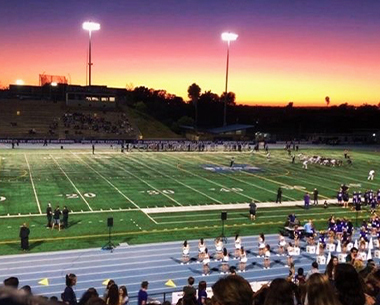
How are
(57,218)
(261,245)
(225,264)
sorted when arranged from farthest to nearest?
(57,218) < (261,245) < (225,264)

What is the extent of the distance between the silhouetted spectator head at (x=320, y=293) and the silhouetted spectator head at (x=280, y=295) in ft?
0.62

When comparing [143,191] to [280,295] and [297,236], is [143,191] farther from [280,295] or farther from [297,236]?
[280,295]

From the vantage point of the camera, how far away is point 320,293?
2.71 m

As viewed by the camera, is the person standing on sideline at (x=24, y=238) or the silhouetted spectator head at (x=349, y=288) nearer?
the silhouetted spectator head at (x=349, y=288)

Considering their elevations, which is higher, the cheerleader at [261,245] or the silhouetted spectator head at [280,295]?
the silhouetted spectator head at [280,295]

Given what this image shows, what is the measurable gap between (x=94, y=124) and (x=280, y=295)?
227 feet

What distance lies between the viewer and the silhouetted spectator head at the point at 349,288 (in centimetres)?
345

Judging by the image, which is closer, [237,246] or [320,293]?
[320,293]

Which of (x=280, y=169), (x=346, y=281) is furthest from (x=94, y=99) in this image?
(x=346, y=281)

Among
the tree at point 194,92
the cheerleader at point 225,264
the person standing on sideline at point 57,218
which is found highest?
the tree at point 194,92

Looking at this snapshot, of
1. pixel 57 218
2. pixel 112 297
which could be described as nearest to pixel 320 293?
pixel 112 297

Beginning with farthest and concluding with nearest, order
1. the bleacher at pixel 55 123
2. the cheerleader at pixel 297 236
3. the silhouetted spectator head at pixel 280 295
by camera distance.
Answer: the bleacher at pixel 55 123
the cheerleader at pixel 297 236
the silhouetted spectator head at pixel 280 295

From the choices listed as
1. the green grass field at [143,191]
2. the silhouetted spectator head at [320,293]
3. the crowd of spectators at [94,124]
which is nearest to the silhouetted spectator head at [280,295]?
the silhouetted spectator head at [320,293]

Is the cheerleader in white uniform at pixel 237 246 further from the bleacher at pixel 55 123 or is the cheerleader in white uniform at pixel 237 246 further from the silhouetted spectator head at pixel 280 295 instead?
the bleacher at pixel 55 123
